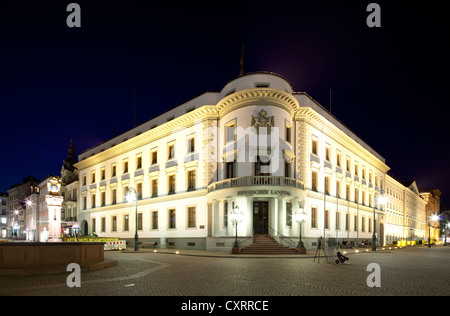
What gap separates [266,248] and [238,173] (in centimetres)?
665

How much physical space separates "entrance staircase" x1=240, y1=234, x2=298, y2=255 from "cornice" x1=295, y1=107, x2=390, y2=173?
40.1 feet

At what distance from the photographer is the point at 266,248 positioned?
25.1 metres

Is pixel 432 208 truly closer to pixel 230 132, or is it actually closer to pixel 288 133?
pixel 288 133

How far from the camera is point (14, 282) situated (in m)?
10.6

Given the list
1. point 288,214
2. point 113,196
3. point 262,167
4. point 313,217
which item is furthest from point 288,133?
point 113,196

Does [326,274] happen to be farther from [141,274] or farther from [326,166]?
[326,166]

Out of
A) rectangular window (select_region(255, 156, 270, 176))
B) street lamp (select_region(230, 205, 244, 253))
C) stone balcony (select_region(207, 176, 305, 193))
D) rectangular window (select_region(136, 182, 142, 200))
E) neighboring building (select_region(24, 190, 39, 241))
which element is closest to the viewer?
street lamp (select_region(230, 205, 244, 253))

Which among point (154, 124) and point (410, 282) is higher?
point (154, 124)

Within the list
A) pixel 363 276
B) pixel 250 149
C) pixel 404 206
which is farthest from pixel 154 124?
pixel 404 206

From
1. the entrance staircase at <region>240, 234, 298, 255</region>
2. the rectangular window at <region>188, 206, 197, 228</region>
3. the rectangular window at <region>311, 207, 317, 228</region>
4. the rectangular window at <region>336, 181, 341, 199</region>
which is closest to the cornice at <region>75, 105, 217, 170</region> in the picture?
the rectangular window at <region>188, 206, 197, 228</region>

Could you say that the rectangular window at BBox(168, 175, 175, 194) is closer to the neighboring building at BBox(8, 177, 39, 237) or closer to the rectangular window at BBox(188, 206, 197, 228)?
the rectangular window at BBox(188, 206, 197, 228)

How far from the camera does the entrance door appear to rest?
2805cm
